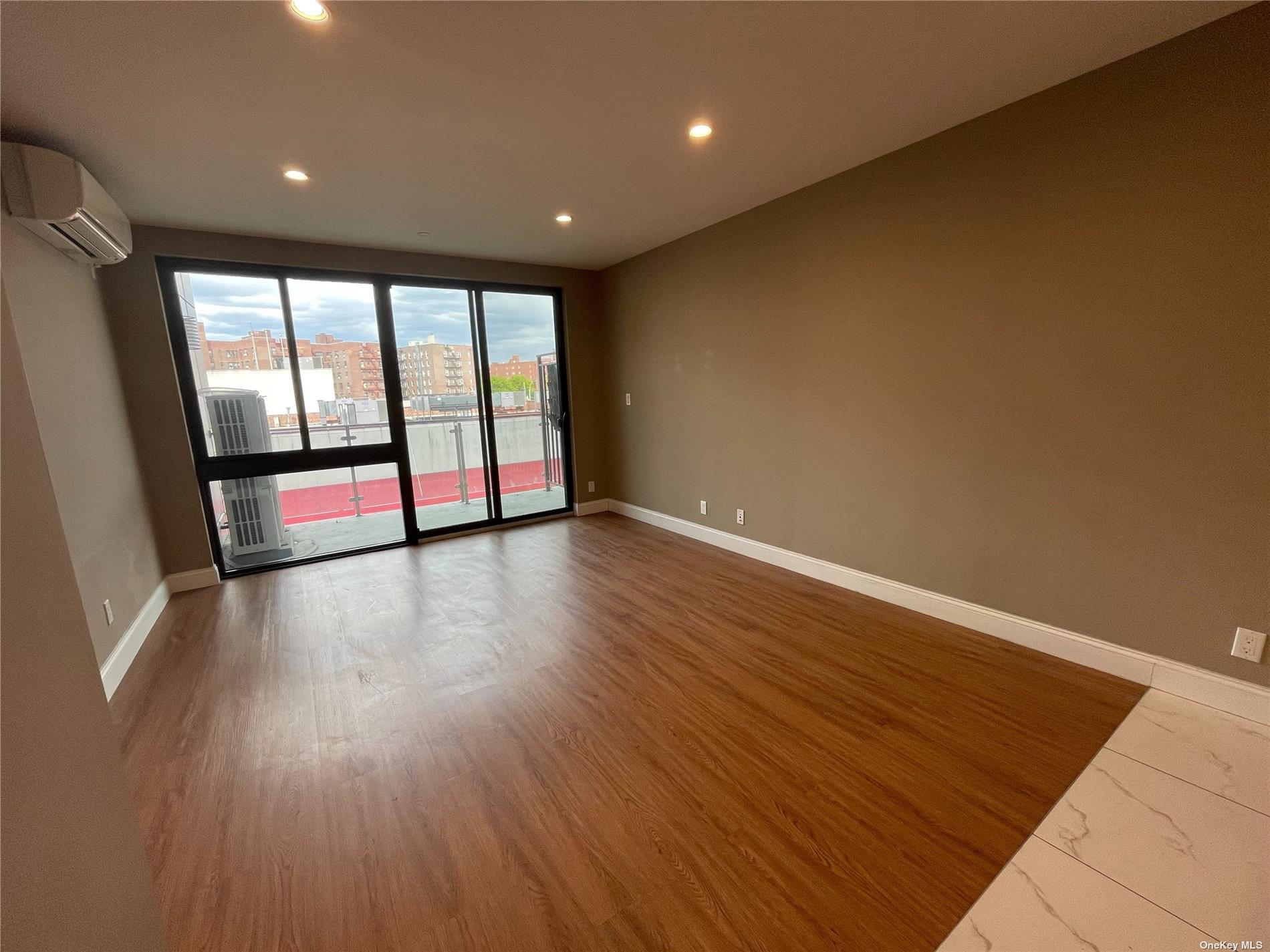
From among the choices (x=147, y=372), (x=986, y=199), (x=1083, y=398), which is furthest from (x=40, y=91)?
(x=1083, y=398)

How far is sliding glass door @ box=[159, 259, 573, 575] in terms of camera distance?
3783 millimetres

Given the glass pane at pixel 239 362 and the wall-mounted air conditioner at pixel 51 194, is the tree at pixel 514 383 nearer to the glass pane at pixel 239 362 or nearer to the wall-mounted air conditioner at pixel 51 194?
the glass pane at pixel 239 362

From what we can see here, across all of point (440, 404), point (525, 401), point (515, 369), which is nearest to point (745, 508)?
point (525, 401)

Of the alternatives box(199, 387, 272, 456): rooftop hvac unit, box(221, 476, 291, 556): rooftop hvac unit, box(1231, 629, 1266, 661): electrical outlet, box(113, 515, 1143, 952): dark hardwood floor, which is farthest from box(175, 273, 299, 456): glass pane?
box(1231, 629, 1266, 661): electrical outlet

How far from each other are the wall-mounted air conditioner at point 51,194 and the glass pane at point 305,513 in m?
1.93

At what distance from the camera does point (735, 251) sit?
3.64 meters

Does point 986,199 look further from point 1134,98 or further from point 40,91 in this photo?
point 40,91

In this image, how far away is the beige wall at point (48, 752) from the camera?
58 cm

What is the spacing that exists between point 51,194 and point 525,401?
11.1 feet

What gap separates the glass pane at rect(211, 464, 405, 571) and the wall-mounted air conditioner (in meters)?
1.93

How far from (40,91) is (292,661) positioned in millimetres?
2588

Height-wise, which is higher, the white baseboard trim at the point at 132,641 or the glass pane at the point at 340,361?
the glass pane at the point at 340,361

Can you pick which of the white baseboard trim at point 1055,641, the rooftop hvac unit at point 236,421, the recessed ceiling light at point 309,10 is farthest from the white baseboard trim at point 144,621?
Answer: the white baseboard trim at point 1055,641

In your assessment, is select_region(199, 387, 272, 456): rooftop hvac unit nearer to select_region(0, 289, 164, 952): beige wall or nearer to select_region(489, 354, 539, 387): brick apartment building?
select_region(489, 354, 539, 387): brick apartment building
